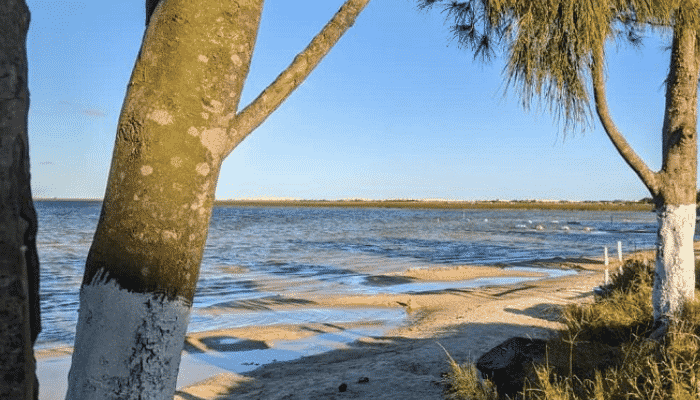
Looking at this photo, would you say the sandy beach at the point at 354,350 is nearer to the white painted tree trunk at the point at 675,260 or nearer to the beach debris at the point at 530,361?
the beach debris at the point at 530,361

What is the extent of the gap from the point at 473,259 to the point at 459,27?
71.6 ft

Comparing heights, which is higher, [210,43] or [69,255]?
[210,43]

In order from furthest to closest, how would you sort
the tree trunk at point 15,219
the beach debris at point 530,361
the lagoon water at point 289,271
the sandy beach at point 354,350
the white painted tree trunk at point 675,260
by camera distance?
the lagoon water at point 289,271 < the sandy beach at point 354,350 < the white painted tree trunk at point 675,260 < the beach debris at point 530,361 < the tree trunk at point 15,219

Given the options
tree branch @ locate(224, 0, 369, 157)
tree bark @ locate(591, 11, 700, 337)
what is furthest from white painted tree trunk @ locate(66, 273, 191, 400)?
tree bark @ locate(591, 11, 700, 337)

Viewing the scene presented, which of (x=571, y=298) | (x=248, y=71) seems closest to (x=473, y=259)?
(x=571, y=298)

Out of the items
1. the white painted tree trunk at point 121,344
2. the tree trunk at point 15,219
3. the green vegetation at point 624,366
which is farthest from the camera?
the green vegetation at point 624,366

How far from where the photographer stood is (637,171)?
6750 mm

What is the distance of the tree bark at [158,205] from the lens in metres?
1.68

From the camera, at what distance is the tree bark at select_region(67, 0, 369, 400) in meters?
1.68

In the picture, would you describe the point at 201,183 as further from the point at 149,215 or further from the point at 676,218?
the point at 676,218

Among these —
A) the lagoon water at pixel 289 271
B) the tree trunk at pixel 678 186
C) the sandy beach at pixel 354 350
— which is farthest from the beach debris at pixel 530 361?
the lagoon water at pixel 289 271

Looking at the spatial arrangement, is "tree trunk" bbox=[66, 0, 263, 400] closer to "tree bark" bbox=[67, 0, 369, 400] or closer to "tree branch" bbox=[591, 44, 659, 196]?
"tree bark" bbox=[67, 0, 369, 400]

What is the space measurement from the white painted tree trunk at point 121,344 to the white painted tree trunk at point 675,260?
20.7ft

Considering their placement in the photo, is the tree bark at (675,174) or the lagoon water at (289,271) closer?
the tree bark at (675,174)
